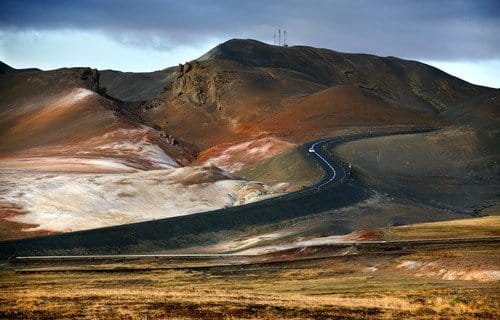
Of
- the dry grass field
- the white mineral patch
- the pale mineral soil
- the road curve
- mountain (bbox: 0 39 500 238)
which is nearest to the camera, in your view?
the dry grass field

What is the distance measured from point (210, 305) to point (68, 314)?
21.4 feet

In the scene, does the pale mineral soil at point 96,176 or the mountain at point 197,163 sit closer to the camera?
the pale mineral soil at point 96,176

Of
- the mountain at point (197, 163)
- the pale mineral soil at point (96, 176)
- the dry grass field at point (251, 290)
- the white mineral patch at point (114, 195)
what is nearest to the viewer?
the dry grass field at point (251, 290)

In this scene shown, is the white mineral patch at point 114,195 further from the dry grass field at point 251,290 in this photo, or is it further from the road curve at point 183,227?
the dry grass field at point 251,290

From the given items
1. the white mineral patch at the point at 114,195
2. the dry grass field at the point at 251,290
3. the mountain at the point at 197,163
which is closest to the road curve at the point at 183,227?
the mountain at the point at 197,163

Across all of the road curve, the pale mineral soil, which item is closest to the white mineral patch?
the pale mineral soil

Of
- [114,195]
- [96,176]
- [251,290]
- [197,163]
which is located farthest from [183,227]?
[197,163]

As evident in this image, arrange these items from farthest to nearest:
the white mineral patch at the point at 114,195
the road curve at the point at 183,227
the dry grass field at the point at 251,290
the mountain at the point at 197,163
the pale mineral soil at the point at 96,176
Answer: the mountain at the point at 197,163 < the pale mineral soil at the point at 96,176 < the white mineral patch at the point at 114,195 < the road curve at the point at 183,227 < the dry grass field at the point at 251,290

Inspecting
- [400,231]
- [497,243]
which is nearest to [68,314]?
[497,243]

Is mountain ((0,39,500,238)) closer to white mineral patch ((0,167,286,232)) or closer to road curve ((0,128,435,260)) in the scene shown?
white mineral patch ((0,167,286,232))

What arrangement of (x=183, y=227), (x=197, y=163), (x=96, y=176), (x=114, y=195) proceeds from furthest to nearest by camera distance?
1. (x=197, y=163)
2. (x=96, y=176)
3. (x=114, y=195)
4. (x=183, y=227)

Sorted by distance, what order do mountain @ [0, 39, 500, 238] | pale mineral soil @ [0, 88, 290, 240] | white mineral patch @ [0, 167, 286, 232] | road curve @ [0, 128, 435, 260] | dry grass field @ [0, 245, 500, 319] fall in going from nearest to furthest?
dry grass field @ [0, 245, 500, 319], road curve @ [0, 128, 435, 260], white mineral patch @ [0, 167, 286, 232], pale mineral soil @ [0, 88, 290, 240], mountain @ [0, 39, 500, 238]

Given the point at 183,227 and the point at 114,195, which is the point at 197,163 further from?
the point at 183,227

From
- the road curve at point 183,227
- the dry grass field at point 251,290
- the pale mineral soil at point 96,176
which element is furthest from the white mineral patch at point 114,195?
the dry grass field at point 251,290
